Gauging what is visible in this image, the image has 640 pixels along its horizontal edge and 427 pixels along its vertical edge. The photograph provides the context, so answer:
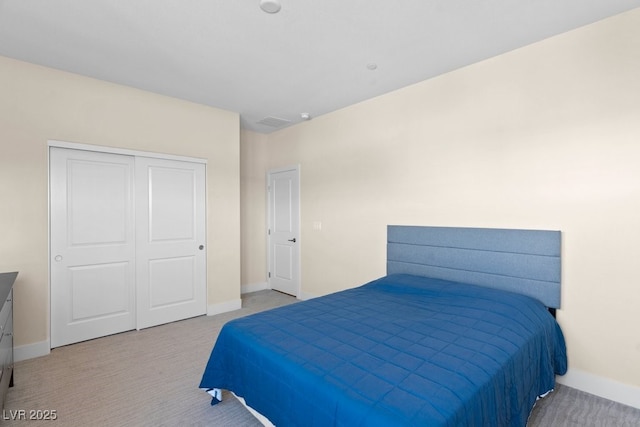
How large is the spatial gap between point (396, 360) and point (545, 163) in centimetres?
211

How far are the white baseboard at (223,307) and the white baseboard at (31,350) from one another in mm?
1612

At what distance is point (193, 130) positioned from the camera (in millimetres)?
3943

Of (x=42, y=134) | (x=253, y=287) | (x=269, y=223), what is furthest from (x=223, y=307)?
(x=42, y=134)

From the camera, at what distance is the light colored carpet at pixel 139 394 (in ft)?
6.68

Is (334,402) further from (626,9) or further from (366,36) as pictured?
(626,9)

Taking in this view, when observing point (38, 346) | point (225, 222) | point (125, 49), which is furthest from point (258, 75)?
point (38, 346)

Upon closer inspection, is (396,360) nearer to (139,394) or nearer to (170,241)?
(139,394)

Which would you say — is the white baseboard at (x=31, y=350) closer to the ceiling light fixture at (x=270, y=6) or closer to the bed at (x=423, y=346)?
the bed at (x=423, y=346)

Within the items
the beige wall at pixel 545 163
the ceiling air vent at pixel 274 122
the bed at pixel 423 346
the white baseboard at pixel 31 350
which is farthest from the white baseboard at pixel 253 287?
the bed at pixel 423 346

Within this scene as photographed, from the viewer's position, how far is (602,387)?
7.48 ft

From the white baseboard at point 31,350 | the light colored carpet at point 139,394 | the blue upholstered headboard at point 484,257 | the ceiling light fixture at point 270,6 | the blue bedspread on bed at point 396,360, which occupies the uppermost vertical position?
the ceiling light fixture at point 270,6

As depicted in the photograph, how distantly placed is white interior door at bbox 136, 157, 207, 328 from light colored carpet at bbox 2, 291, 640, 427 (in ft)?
2.02

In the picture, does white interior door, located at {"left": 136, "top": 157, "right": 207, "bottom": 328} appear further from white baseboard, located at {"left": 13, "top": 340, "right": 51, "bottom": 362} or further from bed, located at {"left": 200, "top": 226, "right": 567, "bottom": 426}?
bed, located at {"left": 200, "top": 226, "right": 567, "bottom": 426}

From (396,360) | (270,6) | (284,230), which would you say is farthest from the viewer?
(284,230)
